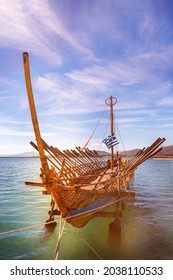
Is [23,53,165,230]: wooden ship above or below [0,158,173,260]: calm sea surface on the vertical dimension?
above

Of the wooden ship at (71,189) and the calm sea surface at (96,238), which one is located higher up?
the wooden ship at (71,189)

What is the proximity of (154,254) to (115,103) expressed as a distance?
548 inches

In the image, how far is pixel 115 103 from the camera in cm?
1914

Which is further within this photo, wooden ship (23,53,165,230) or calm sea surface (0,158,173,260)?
calm sea surface (0,158,173,260)

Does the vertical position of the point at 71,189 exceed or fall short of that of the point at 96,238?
it exceeds it

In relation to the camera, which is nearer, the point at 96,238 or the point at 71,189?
the point at 71,189

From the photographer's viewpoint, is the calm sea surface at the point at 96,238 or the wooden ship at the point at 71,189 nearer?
the wooden ship at the point at 71,189
